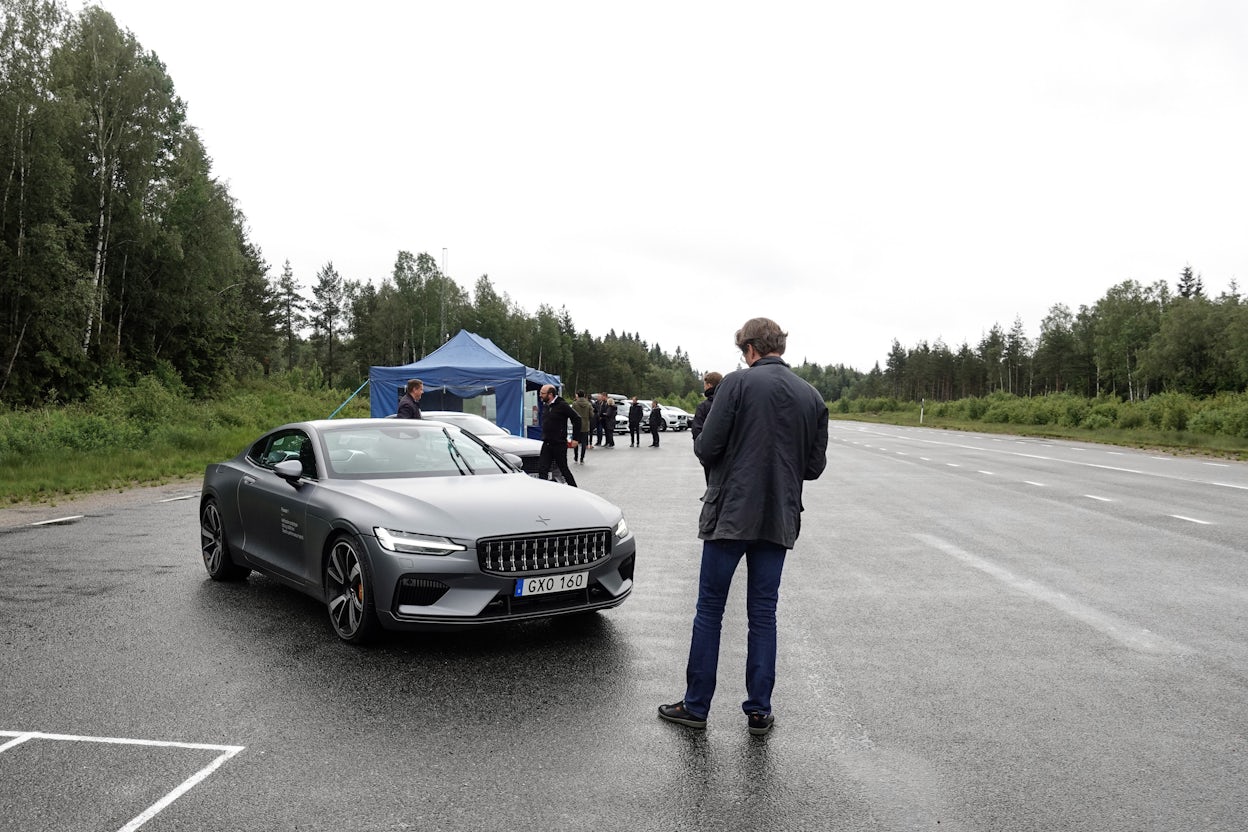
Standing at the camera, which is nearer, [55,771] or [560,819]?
[560,819]

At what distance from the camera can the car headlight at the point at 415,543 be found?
4.98 metres

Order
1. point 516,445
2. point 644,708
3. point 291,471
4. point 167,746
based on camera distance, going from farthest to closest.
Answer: point 516,445, point 291,471, point 644,708, point 167,746

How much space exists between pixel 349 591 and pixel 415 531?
711 millimetres

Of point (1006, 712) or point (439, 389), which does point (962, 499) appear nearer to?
point (1006, 712)

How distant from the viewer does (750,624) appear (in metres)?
4.11

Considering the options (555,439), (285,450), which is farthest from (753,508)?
(555,439)

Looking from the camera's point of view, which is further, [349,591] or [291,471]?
[291,471]

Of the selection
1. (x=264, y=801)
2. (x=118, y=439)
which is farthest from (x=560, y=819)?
(x=118, y=439)

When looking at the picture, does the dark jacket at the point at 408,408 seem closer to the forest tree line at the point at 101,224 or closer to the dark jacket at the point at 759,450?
the dark jacket at the point at 759,450

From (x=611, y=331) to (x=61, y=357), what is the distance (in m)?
151

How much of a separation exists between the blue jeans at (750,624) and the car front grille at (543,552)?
1.33m

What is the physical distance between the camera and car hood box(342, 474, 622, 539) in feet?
16.8

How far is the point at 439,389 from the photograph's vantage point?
25234 mm

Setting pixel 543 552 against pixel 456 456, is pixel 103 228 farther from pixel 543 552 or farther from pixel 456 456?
pixel 543 552
